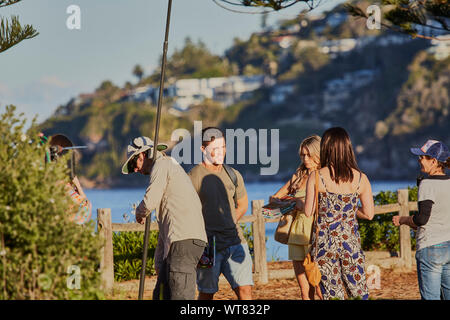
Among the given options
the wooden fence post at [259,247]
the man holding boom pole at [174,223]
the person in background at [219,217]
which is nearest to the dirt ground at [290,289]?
the wooden fence post at [259,247]

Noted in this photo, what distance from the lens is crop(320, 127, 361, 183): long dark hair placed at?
4.82 meters

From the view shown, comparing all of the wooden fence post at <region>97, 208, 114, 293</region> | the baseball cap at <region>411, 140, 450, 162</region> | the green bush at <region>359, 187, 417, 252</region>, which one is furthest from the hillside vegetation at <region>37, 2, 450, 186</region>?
the baseball cap at <region>411, 140, 450, 162</region>

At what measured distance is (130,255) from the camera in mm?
9227

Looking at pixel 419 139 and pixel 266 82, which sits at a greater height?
pixel 266 82

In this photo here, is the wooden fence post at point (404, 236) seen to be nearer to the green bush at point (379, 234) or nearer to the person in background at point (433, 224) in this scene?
the green bush at point (379, 234)

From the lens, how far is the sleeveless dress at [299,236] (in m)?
5.98

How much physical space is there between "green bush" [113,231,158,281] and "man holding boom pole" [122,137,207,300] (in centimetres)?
428

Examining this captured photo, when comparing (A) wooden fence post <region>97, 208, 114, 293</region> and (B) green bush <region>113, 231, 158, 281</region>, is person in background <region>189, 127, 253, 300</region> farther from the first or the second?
(B) green bush <region>113, 231, 158, 281</region>

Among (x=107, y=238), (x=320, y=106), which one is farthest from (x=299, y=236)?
(x=320, y=106)

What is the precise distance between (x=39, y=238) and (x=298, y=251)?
2.88 meters
